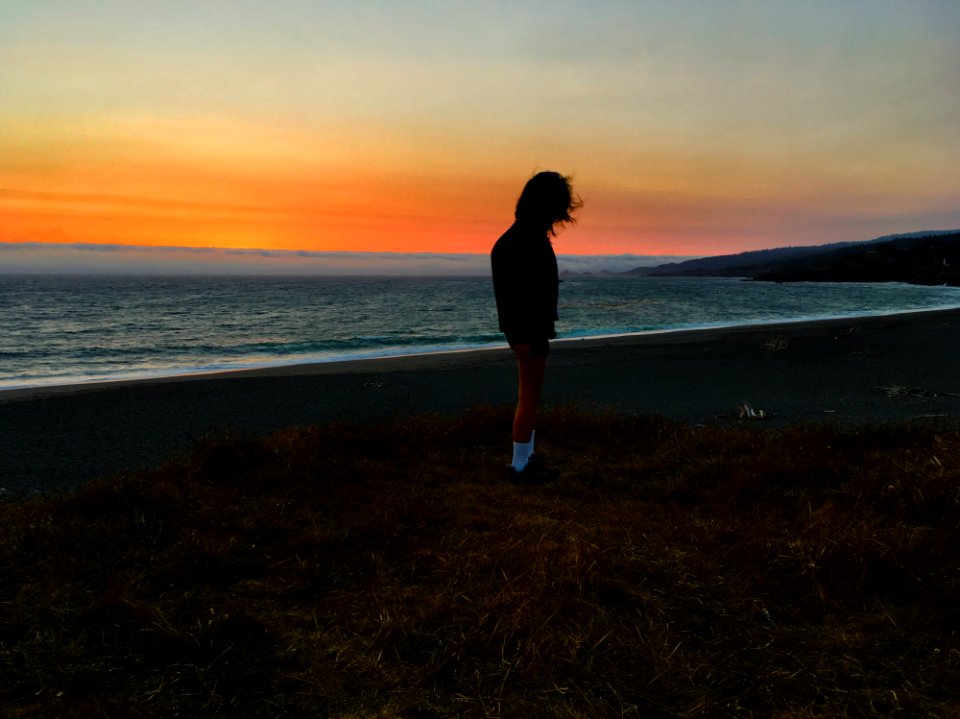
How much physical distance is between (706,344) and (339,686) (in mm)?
16398

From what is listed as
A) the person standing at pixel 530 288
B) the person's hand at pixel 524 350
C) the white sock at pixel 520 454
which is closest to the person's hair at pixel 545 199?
the person standing at pixel 530 288

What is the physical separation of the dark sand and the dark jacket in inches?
57.2

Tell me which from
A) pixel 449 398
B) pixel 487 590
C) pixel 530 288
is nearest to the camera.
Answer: pixel 487 590

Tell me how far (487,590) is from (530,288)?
2466 millimetres

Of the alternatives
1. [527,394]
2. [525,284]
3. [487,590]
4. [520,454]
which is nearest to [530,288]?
[525,284]

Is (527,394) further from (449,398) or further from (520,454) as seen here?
(449,398)

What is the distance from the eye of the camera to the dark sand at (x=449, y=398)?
612 cm

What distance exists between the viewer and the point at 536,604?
100.0 inches

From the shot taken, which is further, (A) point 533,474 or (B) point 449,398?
(B) point 449,398

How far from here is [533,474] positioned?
4.49 m

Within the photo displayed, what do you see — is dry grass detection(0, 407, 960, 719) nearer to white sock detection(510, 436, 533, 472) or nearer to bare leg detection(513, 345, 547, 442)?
white sock detection(510, 436, 533, 472)

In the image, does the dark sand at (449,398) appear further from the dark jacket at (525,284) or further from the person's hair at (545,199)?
the person's hair at (545,199)

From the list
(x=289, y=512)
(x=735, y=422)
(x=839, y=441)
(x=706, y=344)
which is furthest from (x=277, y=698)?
(x=706, y=344)

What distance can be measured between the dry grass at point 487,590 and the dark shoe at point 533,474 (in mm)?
130
